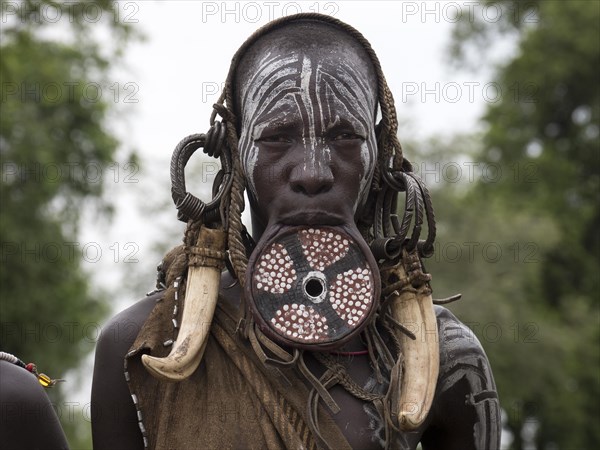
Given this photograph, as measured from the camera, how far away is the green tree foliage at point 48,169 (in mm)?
21828

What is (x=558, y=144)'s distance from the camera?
3262 cm

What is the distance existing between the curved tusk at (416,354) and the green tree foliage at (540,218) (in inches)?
875

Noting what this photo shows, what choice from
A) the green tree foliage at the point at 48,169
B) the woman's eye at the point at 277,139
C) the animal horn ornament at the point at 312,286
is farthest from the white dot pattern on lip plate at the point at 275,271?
the green tree foliage at the point at 48,169

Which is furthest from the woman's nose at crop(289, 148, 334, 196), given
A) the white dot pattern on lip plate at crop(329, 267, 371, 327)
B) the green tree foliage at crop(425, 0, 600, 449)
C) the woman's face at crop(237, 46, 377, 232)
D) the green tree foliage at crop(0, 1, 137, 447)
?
the green tree foliage at crop(425, 0, 600, 449)

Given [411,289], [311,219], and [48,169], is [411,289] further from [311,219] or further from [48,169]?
[48,169]

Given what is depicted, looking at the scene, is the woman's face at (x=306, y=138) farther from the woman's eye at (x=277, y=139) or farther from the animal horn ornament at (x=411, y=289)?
the animal horn ornament at (x=411, y=289)

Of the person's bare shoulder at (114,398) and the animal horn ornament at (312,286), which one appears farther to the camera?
the person's bare shoulder at (114,398)

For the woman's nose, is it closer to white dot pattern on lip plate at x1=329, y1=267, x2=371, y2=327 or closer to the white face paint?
the white face paint

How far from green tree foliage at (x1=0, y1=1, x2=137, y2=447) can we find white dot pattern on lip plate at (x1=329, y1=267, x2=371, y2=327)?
1556cm

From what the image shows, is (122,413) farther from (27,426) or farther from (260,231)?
(260,231)

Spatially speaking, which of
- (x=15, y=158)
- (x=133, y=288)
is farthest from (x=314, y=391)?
(x=133, y=288)

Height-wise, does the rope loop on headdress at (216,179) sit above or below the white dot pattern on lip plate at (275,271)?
above

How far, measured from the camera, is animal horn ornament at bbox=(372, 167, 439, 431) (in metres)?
5.19

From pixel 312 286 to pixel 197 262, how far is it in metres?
0.46
